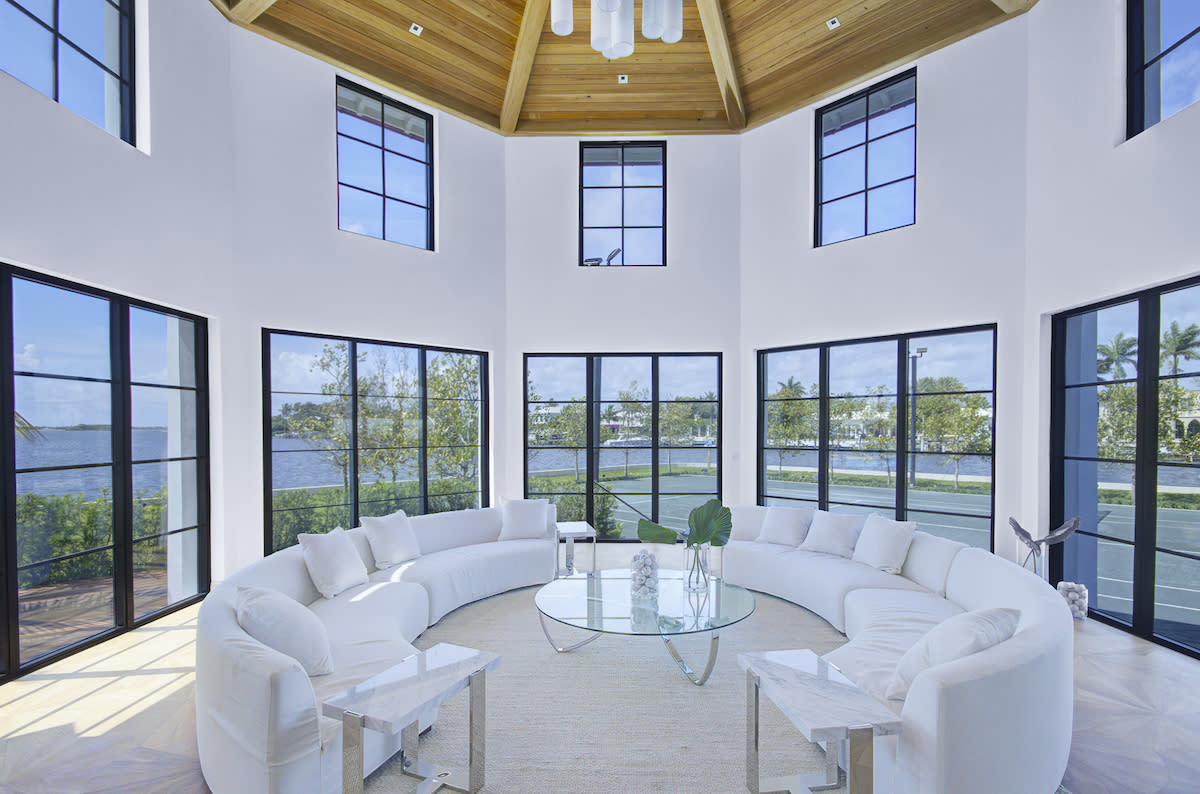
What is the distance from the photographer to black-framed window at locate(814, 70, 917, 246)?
18.9 ft

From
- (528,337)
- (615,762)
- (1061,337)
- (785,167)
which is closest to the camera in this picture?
(615,762)

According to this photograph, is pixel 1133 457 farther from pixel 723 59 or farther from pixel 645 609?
pixel 723 59

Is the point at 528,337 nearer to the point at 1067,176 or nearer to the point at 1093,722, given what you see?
the point at 1067,176

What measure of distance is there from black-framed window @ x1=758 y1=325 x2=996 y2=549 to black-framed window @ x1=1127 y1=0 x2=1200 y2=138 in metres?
1.88

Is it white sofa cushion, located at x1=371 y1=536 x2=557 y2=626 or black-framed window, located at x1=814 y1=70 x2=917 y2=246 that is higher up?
black-framed window, located at x1=814 y1=70 x2=917 y2=246

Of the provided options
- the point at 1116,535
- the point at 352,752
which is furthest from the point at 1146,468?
the point at 352,752

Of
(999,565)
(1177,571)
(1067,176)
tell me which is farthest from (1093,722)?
(1067,176)

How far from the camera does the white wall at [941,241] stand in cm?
500

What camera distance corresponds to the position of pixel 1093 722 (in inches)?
117

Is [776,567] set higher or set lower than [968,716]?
lower

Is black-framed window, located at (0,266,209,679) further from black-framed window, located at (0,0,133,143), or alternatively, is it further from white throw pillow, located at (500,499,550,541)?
white throw pillow, located at (500,499,550,541)

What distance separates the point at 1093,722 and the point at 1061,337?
118 inches

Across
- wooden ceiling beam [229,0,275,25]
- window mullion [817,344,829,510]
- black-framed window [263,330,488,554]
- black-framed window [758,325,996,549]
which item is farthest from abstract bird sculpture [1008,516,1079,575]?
wooden ceiling beam [229,0,275,25]

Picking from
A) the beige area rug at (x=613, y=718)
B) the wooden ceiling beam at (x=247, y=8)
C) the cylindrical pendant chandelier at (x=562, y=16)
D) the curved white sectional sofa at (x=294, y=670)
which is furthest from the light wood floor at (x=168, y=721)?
the wooden ceiling beam at (x=247, y=8)
